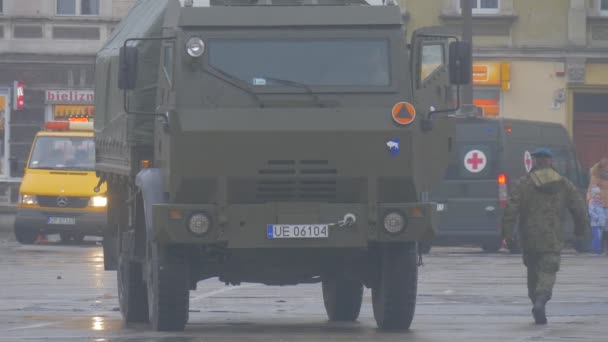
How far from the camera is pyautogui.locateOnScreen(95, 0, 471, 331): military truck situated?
44.7 ft

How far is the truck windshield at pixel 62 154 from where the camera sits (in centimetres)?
3288

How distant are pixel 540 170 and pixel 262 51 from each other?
322 centimetres

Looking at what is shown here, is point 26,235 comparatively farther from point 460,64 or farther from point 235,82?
point 460,64

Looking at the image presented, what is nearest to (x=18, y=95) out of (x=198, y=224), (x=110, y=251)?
(x=110, y=251)

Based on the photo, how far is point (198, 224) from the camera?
13578 mm

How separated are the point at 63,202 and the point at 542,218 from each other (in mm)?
17814

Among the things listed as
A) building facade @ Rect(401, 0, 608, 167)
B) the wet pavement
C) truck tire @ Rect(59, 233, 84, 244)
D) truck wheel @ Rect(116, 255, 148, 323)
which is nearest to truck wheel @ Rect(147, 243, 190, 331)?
the wet pavement

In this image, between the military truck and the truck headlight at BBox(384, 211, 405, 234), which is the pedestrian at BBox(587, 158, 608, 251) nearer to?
the military truck

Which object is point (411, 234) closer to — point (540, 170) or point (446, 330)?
point (446, 330)

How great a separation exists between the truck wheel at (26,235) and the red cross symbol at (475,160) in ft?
26.2

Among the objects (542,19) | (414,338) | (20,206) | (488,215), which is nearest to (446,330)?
(414,338)

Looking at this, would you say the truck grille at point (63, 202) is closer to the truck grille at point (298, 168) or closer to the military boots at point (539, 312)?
the military boots at point (539, 312)

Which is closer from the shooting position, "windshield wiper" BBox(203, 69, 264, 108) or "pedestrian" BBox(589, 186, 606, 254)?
"windshield wiper" BBox(203, 69, 264, 108)

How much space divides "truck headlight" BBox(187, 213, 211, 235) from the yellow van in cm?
1872
